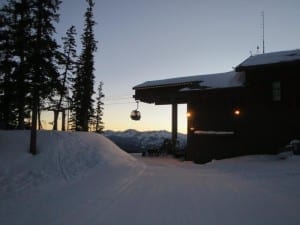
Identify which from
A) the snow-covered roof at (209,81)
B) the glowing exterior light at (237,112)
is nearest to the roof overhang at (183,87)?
the snow-covered roof at (209,81)

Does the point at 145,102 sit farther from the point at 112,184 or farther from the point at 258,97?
the point at 112,184

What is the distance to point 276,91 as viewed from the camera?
24438mm

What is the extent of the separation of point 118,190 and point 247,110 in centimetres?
1531

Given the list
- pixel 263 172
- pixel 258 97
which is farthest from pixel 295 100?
pixel 263 172

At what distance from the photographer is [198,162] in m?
27.2

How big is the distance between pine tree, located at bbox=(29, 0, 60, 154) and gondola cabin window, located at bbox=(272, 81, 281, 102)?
15.3 m

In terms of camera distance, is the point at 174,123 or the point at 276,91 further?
the point at 174,123

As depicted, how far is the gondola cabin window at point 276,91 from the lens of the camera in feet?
79.7

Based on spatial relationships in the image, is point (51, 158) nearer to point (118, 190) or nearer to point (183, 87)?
point (118, 190)

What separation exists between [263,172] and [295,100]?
8757mm

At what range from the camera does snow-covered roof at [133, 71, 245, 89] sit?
27036mm

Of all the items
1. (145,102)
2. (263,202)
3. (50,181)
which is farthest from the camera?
(145,102)

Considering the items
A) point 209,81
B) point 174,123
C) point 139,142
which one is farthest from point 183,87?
point 139,142

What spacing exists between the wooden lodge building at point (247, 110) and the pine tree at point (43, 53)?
11.3 meters
